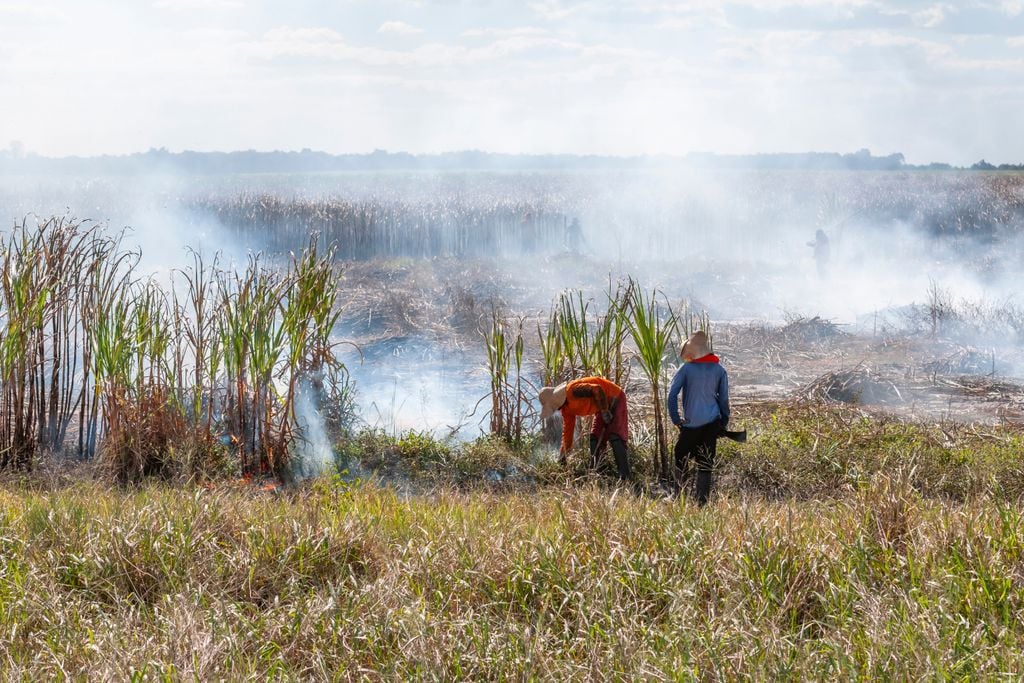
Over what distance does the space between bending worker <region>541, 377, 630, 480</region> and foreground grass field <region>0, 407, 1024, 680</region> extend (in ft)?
4.54

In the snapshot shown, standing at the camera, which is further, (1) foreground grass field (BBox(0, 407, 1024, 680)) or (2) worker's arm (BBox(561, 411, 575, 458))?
(2) worker's arm (BBox(561, 411, 575, 458))

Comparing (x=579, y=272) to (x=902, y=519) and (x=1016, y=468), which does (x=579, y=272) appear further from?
(x=902, y=519)

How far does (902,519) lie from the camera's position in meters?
5.43

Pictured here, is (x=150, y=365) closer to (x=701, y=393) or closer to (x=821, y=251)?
(x=701, y=393)

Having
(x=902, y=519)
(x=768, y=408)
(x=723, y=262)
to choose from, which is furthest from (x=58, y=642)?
(x=723, y=262)

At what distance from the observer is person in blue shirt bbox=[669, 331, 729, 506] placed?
297 inches

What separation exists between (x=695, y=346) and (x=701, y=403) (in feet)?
1.32

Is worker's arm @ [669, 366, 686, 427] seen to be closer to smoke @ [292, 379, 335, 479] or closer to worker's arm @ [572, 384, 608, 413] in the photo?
worker's arm @ [572, 384, 608, 413]

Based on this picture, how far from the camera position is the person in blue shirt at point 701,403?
755 cm

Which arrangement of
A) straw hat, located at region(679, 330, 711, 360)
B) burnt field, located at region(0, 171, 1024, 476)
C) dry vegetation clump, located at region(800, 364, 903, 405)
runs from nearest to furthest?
straw hat, located at region(679, 330, 711, 360) → burnt field, located at region(0, 171, 1024, 476) → dry vegetation clump, located at region(800, 364, 903, 405)

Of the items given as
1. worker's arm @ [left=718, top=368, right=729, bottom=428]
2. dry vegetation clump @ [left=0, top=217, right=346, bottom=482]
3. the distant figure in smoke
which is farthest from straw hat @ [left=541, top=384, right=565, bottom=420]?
the distant figure in smoke

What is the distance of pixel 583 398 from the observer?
25.2ft

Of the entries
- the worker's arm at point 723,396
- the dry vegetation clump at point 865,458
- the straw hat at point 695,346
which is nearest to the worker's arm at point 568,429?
the straw hat at point 695,346

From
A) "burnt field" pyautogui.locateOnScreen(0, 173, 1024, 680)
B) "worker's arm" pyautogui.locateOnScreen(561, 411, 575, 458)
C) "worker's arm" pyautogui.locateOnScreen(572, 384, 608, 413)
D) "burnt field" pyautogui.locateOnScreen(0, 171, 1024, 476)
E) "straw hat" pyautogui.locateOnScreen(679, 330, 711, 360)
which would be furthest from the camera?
"burnt field" pyautogui.locateOnScreen(0, 171, 1024, 476)
